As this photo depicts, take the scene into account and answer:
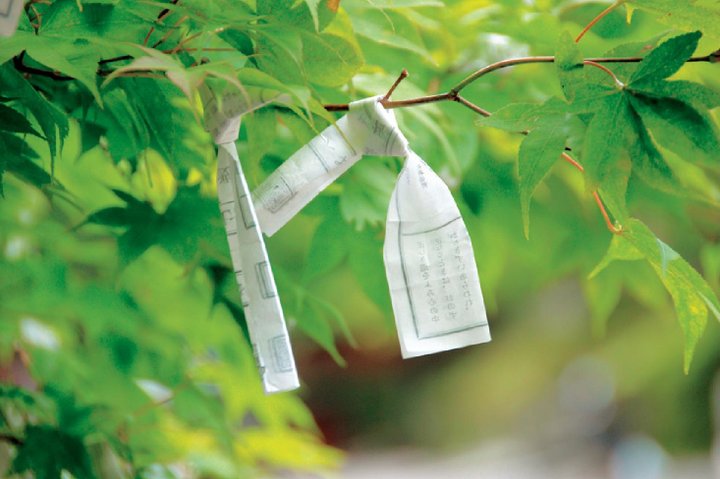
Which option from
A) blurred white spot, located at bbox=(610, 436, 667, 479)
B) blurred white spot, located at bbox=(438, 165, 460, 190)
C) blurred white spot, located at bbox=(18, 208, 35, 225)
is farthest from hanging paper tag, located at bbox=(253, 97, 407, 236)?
blurred white spot, located at bbox=(610, 436, 667, 479)

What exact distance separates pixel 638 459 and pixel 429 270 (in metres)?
2.57

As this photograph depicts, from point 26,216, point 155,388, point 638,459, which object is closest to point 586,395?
point 638,459

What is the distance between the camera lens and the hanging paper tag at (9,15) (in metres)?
0.30

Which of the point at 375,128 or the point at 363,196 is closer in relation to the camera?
the point at 375,128

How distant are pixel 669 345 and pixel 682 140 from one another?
203 centimetres

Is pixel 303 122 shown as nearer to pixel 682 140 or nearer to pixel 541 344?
pixel 682 140

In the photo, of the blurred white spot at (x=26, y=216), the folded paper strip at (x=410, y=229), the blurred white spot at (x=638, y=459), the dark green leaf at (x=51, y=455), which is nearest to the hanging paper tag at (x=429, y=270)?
the folded paper strip at (x=410, y=229)


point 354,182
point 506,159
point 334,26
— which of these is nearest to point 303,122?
point 334,26

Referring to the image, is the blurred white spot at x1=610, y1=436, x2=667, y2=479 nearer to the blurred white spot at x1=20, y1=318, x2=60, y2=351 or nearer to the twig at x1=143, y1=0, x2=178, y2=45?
the blurred white spot at x1=20, y1=318, x2=60, y2=351

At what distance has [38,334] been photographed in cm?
85

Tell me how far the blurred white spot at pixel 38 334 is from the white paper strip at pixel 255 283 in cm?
48

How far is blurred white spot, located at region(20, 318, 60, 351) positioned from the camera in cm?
79

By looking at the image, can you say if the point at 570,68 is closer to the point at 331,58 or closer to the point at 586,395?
the point at 331,58

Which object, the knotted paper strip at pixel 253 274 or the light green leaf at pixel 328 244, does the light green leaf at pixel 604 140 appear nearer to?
the knotted paper strip at pixel 253 274
